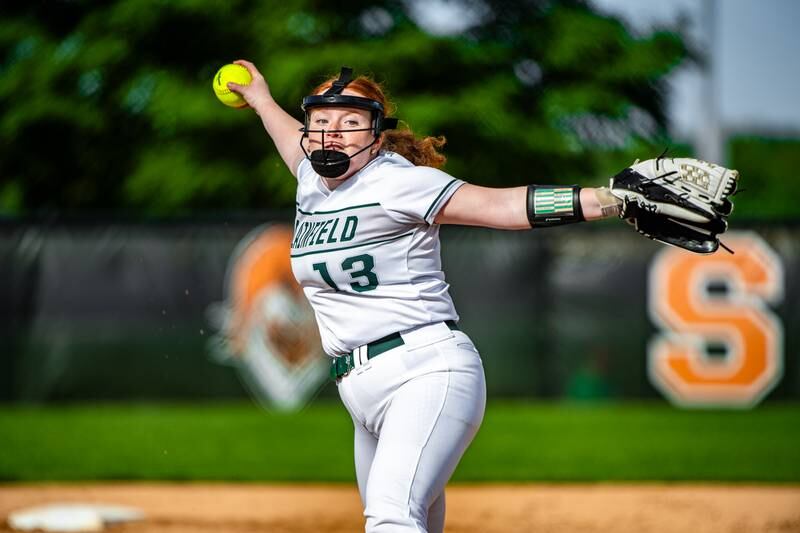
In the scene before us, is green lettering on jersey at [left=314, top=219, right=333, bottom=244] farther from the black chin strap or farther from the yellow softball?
the yellow softball

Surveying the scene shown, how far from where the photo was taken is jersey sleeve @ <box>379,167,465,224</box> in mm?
3420

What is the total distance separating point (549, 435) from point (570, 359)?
1.65 metres

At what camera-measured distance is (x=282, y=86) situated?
18.3 m

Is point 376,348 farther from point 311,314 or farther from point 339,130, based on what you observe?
point 311,314

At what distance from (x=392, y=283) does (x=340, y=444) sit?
6.55 metres

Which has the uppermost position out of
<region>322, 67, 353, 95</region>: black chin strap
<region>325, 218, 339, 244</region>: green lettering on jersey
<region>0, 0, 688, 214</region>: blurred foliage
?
<region>322, 67, 353, 95</region>: black chin strap

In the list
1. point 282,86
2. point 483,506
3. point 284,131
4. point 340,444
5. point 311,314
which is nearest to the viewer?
point 284,131

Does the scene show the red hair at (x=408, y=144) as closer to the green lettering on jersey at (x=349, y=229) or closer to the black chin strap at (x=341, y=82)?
the black chin strap at (x=341, y=82)

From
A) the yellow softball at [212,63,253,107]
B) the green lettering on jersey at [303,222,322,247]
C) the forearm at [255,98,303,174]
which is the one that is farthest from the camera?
the yellow softball at [212,63,253,107]

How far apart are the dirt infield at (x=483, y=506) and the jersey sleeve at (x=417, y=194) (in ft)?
11.0

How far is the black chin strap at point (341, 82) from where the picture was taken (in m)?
3.70

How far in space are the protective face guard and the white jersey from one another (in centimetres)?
8

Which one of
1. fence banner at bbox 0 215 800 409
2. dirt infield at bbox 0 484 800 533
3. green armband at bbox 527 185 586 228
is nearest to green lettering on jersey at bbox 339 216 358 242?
green armband at bbox 527 185 586 228

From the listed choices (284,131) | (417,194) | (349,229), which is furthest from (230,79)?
(417,194)
